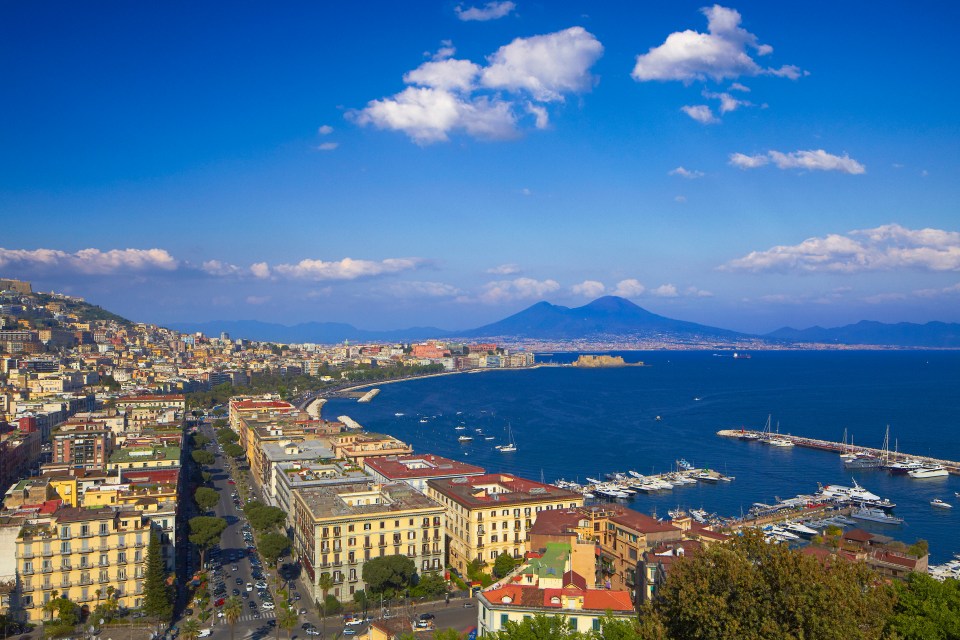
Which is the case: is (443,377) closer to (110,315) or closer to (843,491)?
(110,315)

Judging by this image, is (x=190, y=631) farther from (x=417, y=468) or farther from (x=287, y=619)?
(x=417, y=468)

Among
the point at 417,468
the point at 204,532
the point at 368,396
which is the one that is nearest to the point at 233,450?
the point at 417,468

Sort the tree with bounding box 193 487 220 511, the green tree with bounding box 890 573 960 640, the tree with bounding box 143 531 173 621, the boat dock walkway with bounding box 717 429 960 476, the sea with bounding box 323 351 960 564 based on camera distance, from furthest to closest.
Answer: the boat dock walkway with bounding box 717 429 960 476, the sea with bounding box 323 351 960 564, the tree with bounding box 193 487 220 511, the tree with bounding box 143 531 173 621, the green tree with bounding box 890 573 960 640

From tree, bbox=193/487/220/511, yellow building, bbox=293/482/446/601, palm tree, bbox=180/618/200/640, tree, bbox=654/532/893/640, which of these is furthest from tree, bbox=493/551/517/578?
tree, bbox=193/487/220/511

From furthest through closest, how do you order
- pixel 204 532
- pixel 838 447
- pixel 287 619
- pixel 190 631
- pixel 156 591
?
pixel 838 447 → pixel 204 532 → pixel 156 591 → pixel 287 619 → pixel 190 631

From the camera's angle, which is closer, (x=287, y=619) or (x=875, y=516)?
(x=287, y=619)

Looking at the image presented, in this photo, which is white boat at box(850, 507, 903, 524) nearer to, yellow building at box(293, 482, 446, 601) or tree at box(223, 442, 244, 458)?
yellow building at box(293, 482, 446, 601)

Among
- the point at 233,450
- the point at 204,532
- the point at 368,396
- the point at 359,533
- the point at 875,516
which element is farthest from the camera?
the point at 368,396

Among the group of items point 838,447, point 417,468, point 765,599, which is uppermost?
point 765,599
